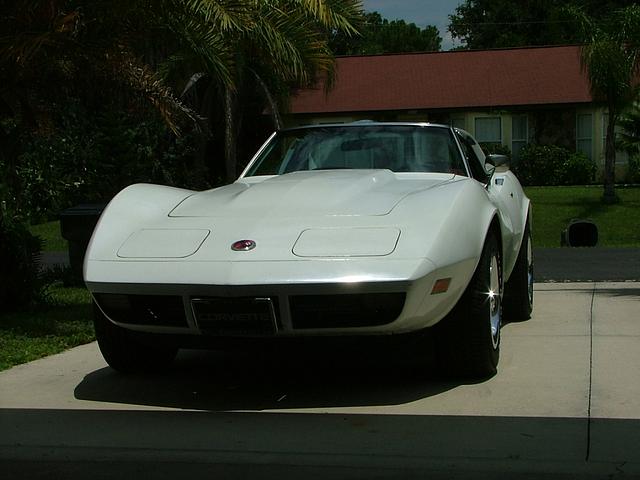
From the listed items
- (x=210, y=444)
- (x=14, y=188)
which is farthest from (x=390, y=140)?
(x=14, y=188)

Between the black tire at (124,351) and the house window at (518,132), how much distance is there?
101 feet

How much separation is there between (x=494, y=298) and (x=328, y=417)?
1.47m

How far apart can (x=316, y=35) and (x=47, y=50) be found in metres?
4.68

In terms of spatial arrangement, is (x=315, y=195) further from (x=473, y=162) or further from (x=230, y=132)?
(x=230, y=132)

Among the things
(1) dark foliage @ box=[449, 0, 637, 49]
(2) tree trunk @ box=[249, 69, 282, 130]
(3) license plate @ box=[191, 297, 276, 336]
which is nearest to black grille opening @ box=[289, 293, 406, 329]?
(3) license plate @ box=[191, 297, 276, 336]

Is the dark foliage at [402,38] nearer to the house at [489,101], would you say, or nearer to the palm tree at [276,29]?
the house at [489,101]

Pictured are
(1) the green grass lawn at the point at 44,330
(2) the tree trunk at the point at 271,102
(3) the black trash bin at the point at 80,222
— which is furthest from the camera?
(2) the tree trunk at the point at 271,102

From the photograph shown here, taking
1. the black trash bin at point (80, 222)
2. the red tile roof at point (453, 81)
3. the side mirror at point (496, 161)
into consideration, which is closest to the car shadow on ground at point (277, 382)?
the side mirror at point (496, 161)

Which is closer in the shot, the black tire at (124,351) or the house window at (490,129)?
the black tire at (124,351)

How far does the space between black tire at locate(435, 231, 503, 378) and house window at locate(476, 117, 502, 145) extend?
30983mm

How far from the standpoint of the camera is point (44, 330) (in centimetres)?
799

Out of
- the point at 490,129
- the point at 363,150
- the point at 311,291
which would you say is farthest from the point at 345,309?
the point at 490,129

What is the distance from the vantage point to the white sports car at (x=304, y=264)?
4906mm

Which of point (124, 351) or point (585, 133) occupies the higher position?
point (124, 351)
